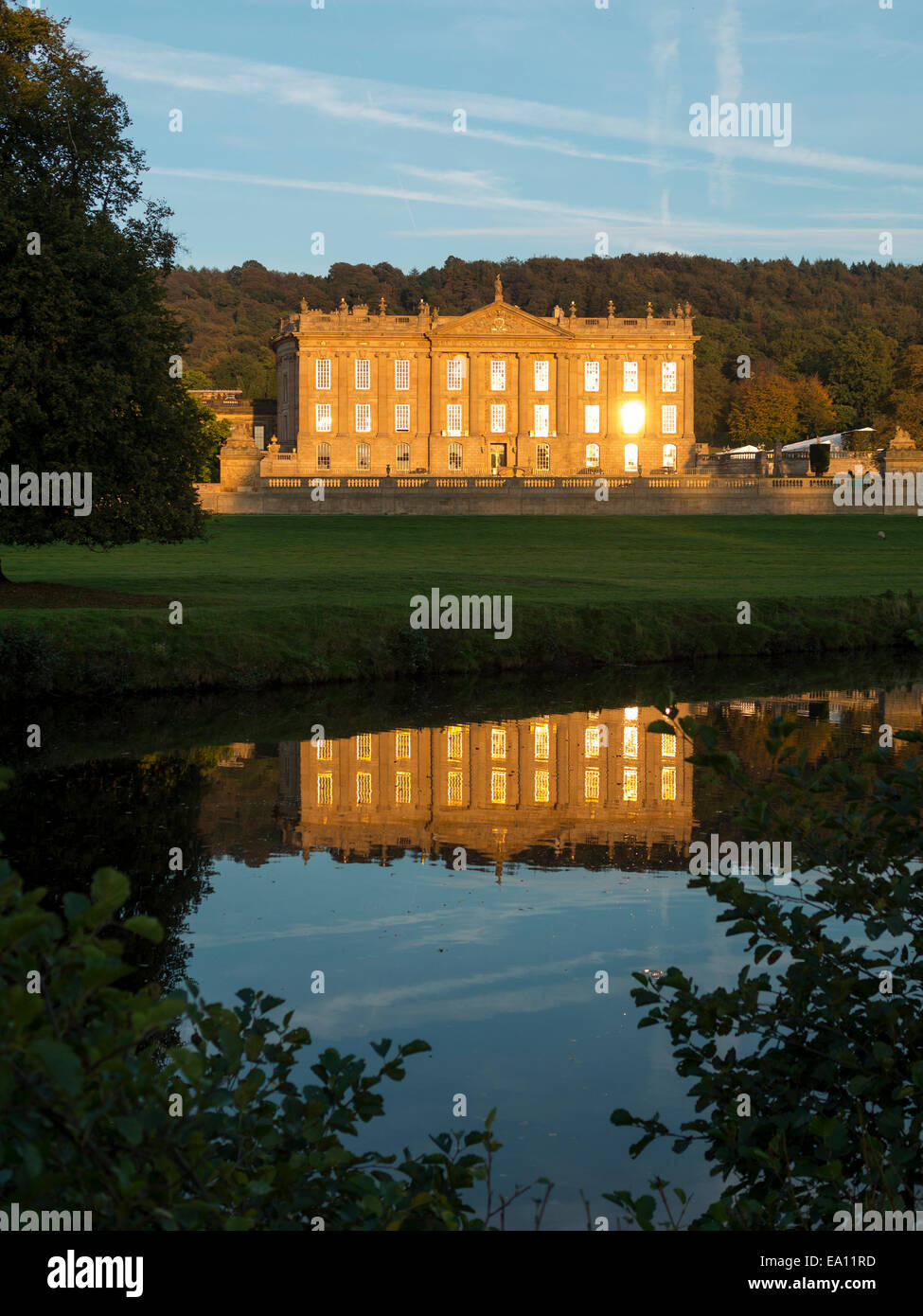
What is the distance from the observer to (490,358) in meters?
107

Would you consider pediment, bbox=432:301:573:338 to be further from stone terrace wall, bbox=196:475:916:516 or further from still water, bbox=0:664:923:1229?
still water, bbox=0:664:923:1229

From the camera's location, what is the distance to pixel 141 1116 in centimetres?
342

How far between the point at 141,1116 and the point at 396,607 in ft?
80.6

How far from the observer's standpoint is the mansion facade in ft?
350

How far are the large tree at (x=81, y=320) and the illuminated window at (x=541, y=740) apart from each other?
34.0ft

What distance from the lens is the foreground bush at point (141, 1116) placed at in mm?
2936

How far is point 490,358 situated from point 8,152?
81997mm

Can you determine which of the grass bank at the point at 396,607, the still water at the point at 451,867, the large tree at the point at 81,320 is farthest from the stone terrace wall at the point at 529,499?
the still water at the point at 451,867

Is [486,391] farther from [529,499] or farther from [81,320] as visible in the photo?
[81,320]

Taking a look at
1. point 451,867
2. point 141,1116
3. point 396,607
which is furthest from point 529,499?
point 141,1116

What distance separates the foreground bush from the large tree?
21848 millimetres

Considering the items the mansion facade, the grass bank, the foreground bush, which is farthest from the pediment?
the foreground bush

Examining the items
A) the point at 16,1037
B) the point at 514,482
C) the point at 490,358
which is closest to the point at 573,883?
the point at 16,1037
